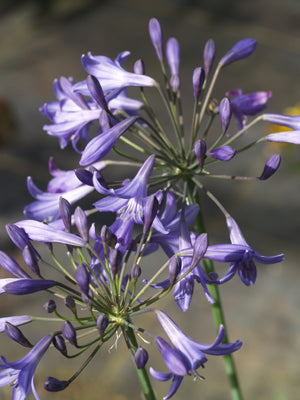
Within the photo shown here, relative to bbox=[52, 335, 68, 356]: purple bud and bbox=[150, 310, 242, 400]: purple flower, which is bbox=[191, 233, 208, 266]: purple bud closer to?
bbox=[150, 310, 242, 400]: purple flower

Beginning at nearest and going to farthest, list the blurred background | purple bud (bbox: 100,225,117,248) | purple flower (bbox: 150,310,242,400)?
purple flower (bbox: 150,310,242,400) < purple bud (bbox: 100,225,117,248) < the blurred background

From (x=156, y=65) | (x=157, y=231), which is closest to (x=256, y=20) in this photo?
(x=156, y=65)

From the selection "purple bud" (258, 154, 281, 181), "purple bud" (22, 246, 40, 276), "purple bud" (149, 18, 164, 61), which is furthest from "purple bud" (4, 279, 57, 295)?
"purple bud" (149, 18, 164, 61)

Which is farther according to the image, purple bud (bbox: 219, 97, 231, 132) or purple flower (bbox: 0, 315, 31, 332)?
purple bud (bbox: 219, 97, 231, 132)

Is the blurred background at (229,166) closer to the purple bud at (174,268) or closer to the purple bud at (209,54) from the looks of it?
the purple bud at (209,54)

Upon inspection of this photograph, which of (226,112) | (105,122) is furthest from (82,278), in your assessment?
(226,112)

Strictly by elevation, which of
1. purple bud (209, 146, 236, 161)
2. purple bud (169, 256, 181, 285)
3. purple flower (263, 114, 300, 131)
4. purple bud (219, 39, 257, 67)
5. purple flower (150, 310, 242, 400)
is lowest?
purple flower (150, 310, 242, 400)

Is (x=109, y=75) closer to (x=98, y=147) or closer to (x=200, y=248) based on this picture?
(x=98, y=147)
